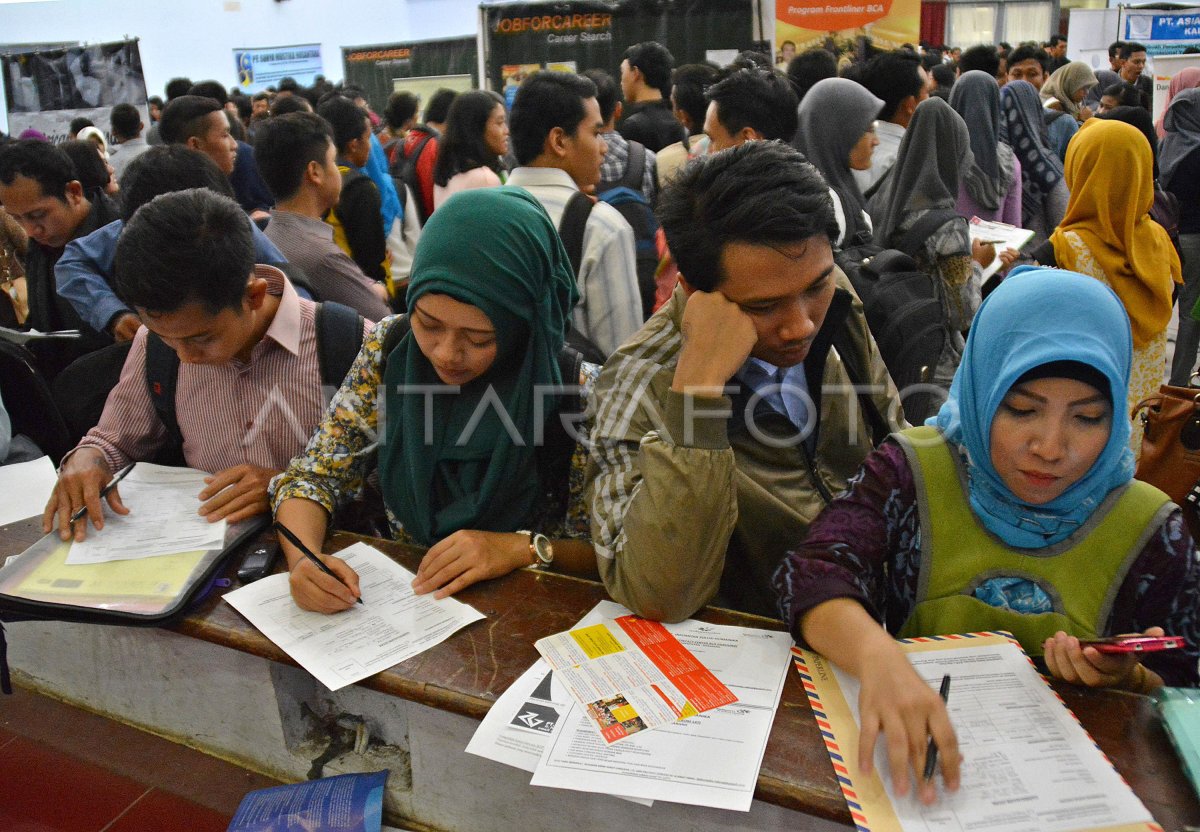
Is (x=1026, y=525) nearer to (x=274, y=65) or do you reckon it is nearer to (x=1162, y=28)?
(x=1162, y=28)

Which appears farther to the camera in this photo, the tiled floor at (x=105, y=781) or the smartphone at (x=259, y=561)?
the smartphone at (x=259, y=561)

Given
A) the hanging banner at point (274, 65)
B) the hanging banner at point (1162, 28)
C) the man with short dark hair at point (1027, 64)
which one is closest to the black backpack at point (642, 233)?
A: the man with short dark hair at point (1027, 64)

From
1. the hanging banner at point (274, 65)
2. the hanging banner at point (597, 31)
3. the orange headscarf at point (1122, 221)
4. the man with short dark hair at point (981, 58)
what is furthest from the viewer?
the hanging banner at point (274, 65)

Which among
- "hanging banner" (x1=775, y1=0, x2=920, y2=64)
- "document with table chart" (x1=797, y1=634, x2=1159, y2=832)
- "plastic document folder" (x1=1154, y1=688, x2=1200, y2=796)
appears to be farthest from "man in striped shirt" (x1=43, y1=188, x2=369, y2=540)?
"hanging banner" (x1=775, y1=0, x2=920, y2=64)

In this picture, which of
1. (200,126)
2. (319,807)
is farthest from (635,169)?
(319,807)

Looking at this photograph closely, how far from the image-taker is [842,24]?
6.25m

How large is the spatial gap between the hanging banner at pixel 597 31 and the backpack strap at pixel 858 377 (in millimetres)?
5453

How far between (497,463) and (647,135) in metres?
3.65

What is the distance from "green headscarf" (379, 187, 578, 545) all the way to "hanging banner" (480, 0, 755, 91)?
17.5ft

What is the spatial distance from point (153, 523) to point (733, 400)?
43.4 inches

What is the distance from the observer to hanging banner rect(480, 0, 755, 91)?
634 cm

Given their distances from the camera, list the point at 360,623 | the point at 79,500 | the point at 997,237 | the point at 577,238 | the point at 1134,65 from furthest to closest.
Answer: the point at 1134,65, the point at 997,237, the point at 577,238, the point at 79,500, the point at 360,623

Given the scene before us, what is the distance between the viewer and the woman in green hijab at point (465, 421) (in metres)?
1.50

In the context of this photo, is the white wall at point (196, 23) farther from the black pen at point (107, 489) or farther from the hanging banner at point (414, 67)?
the black pen at point (107, 489)
